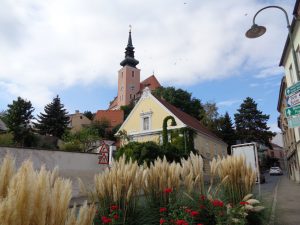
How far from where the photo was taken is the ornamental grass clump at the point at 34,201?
121 centimetres

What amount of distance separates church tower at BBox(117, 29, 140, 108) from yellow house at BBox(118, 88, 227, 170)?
42.2 m

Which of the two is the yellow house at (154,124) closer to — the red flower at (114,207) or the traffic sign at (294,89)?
the traffic sign at (294,89)

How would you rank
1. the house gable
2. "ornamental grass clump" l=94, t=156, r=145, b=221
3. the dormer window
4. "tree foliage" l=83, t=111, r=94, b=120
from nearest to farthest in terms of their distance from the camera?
"ornamental grass clump" l=94, t=156, r=145, b=221
the house gable
the dormer window
"tree foliage" l=83, t=111, r=94, b=120

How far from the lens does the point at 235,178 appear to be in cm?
621

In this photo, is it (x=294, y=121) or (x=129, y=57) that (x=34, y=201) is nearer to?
(x=294, y=121)

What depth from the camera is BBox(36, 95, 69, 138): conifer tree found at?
46438 millimetres

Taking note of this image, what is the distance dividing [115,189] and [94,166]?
459 inches

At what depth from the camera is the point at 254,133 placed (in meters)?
46.3

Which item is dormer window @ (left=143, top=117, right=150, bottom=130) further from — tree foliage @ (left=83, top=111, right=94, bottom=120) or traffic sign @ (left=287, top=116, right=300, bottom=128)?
tree foliage @ (left=83, top=111, right=94, bottom=120)

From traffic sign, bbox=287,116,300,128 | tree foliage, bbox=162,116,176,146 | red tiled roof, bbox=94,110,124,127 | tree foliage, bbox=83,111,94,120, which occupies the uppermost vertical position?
tree foliage, bbox=83,111,94,120

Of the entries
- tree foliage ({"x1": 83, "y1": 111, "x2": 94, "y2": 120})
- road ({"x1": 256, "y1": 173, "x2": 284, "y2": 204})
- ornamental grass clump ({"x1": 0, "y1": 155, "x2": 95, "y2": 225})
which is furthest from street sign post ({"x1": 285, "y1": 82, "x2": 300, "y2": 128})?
tree foliage ({"x1": 83, "y1": 111, "x2": 94, "y2": 120})

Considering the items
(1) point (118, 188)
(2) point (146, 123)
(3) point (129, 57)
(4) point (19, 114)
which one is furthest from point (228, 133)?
(1) point (118, 188)

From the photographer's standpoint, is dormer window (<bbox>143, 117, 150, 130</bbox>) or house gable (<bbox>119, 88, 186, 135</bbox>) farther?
dormer window (<bbox>143, 117, 150, 130</bbox>)

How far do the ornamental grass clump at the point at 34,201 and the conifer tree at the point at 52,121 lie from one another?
47652 millimetres
